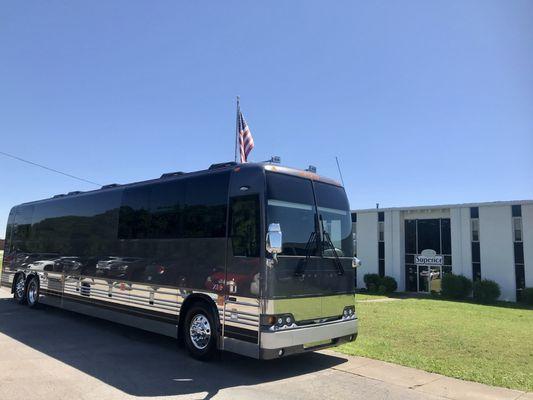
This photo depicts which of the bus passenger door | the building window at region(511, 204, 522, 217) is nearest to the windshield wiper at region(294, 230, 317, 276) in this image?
the bus passenger door

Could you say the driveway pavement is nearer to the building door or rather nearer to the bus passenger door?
the bus passenger door

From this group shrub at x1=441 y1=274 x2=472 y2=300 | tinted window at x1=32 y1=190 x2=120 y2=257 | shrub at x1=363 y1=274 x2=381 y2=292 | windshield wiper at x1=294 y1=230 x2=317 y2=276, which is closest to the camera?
windshield wiper at x1=294 y1=230 x2=317 y2=276

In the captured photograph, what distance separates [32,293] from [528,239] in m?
29.1

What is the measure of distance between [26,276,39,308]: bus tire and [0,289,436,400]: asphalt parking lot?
472 cm

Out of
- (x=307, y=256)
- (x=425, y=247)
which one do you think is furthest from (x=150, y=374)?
(x=425, y=247)

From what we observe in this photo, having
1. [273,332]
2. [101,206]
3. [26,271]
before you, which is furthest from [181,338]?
[26,271]

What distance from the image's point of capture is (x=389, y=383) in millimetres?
7336

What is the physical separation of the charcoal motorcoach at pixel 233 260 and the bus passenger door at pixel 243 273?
17mm

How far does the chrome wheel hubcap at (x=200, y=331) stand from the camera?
8.34 m

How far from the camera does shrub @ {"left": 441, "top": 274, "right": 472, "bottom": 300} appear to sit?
104 ft

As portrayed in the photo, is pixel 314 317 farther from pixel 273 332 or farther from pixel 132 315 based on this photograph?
pixel 132 315

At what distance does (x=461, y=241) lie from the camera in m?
33.2

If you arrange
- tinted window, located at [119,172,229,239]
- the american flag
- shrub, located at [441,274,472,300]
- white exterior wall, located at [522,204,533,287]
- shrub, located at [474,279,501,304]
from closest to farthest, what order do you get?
1. tinted window, located at [119,172,229,239]
2. the american flag
3. shrub, located at [474,279,501,304]
4. white exterior wall, located at [522,204,533,287]
5. shrub, located at [441,274,472,300]

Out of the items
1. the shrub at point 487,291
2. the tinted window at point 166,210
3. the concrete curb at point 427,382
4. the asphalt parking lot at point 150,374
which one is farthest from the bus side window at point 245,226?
the shrub at point 487,291
